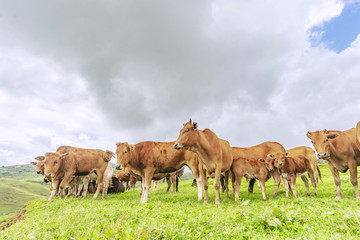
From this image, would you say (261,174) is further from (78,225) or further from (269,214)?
(78,225)

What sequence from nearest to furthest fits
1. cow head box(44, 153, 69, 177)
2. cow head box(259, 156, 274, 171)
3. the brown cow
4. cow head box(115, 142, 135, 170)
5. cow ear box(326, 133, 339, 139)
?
cow ear box(326, 133, 339, 139) → the brown cow → cow head box(115, 142, 135, 170) → cow head box(259, 156, 274, 171) → cow head box(44, 153, 69, 177)

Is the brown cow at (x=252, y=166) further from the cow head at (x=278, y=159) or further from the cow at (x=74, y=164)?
the cow at (x=74, y=164)

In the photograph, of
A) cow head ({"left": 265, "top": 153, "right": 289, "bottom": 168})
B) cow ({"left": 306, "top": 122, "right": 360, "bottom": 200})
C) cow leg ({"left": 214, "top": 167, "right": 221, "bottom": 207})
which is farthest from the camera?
cow head ({"left": 265, "top": 153, "right": 289, "bottom": 168})

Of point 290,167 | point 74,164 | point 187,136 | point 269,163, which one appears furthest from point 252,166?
point 74,164

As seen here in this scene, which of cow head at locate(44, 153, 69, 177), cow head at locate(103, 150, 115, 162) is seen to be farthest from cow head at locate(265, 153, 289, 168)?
cow head at locate(44, 153, 69, 177)

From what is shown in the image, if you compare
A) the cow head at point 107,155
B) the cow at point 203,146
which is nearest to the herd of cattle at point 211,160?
the cow at point 203,146

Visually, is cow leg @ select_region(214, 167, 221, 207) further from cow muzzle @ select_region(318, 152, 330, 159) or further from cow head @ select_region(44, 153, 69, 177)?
cow head @ select_region(44, 153, 69, 177)

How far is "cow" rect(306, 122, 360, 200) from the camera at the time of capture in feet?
37.4

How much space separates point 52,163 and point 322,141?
15691 millimetres

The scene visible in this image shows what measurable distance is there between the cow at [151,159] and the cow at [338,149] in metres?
6.72

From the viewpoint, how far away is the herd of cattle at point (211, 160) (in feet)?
36.1

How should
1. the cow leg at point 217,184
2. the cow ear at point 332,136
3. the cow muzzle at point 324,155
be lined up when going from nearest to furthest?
the cow leg at point 217,184 → the cow muzzle at point 324,155 → the cow ear at point 332,136

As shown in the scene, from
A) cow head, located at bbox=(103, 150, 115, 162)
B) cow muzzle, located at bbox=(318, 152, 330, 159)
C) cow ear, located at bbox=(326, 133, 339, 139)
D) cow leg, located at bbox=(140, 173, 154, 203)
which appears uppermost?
cow ear, located at bbox=(326, 133, 339, 139)

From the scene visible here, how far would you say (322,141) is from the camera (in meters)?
11.6
